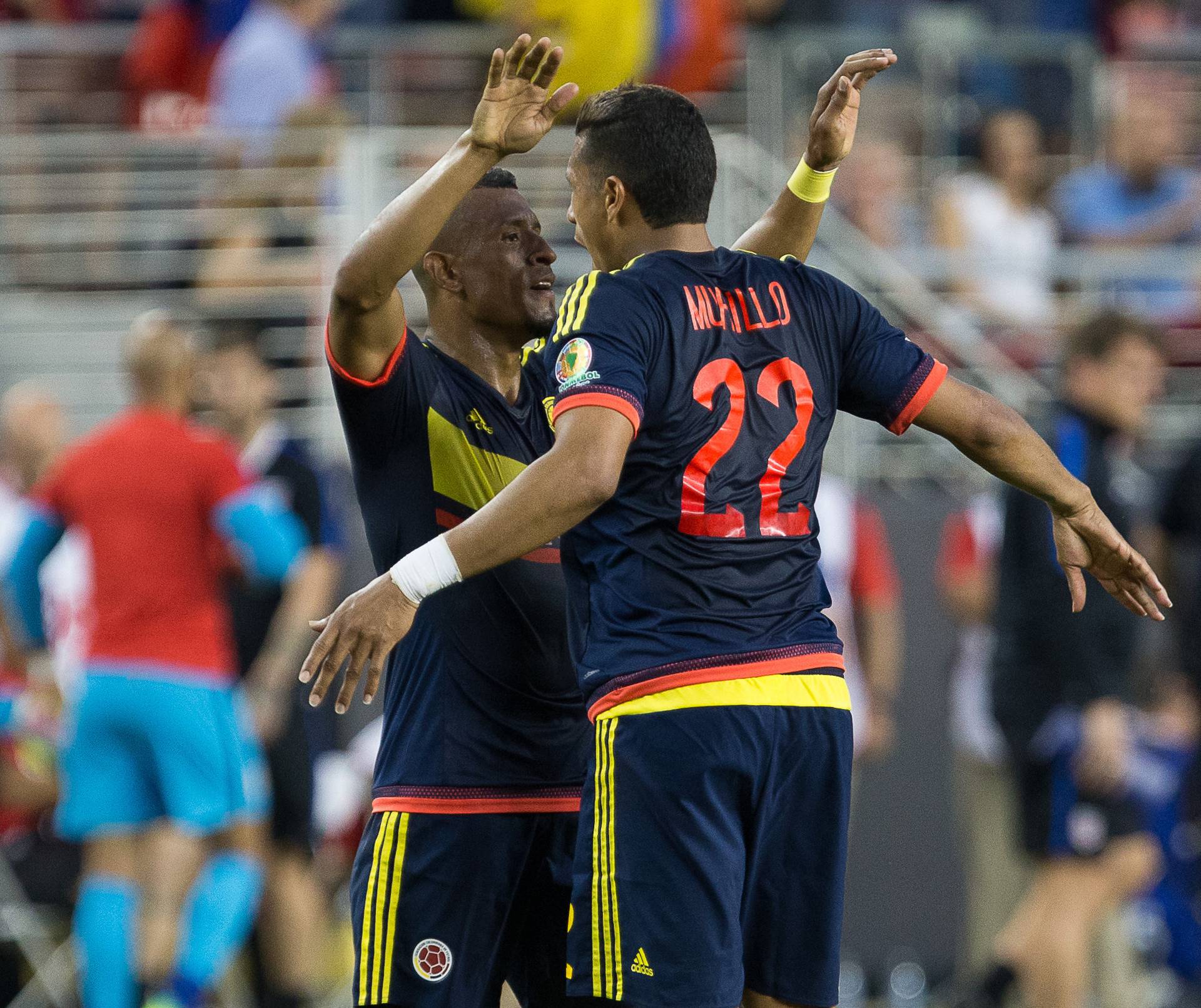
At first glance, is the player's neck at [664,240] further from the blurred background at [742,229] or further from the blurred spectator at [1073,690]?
the blurred background at [742,229]

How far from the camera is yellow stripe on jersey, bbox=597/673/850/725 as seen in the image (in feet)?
11.0

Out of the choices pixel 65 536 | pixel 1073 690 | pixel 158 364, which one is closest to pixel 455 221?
pixel 158 364

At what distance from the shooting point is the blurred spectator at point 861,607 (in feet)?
26.5

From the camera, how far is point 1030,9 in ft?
38.9

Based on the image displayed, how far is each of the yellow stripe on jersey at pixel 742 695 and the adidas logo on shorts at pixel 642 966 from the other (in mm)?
431

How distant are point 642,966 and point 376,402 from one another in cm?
127

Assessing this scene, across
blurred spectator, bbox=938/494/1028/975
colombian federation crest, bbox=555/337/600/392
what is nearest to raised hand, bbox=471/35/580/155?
colombian federation crest, bbox=555/337/600/392

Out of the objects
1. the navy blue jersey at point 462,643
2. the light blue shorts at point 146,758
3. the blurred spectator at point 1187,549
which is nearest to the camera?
the navy blue jersey at point 462,643

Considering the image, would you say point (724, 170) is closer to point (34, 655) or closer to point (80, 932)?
point (34, 655)

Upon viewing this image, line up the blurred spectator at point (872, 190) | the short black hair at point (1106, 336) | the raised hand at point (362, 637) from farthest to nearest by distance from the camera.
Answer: the blurred spectator at point (872, 190), the short black hair at point (1106, 336), the raised hand at point (362, 637)

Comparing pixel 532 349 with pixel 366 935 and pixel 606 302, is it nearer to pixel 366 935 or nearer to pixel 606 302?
pixel 606 302

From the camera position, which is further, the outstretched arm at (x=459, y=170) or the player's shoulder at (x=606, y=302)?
the outstretched arm at (x=459, y=170)

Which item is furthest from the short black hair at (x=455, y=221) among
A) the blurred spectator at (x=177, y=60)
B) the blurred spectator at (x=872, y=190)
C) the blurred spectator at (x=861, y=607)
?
the blurred spectator at (x=177, y=60)

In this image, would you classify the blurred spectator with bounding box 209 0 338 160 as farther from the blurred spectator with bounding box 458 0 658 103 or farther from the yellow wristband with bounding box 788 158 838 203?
the yellow wristband with bounding box 788 158 838 203
